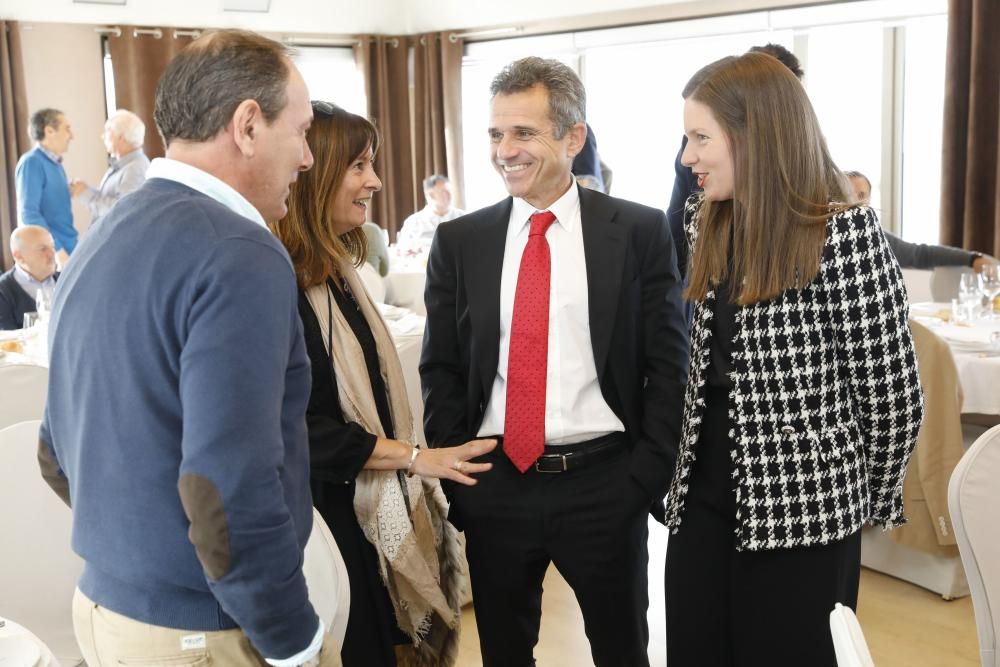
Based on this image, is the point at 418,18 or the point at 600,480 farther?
the point at 418,18

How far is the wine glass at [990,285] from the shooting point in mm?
4309

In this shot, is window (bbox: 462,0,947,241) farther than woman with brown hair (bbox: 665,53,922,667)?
Yes

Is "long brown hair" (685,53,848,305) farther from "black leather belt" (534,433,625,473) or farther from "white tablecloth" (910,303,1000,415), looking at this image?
"white tablecloth" (910,303,1000,415)

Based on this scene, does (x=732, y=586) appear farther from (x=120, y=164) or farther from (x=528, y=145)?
(x=120, y=164)

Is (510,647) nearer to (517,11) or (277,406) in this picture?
(277,406)

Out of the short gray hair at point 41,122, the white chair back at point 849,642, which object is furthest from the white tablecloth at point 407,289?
the white chair back at point 849,642

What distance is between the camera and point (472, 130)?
984cm

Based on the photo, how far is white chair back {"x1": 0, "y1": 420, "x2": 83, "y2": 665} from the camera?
218 cm

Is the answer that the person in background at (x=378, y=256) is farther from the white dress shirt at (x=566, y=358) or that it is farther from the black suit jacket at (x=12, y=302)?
the white dress shirt at (x=566, y=358)

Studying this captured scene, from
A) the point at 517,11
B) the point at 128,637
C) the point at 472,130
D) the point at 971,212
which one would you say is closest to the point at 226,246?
the point at 128,637

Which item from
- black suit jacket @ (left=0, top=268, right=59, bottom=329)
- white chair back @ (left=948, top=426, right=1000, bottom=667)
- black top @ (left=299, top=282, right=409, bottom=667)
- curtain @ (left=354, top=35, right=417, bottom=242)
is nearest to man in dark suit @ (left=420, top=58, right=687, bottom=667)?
black top @ (left=299, top=282, right=409, bottom=667)

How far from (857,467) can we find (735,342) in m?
0.33

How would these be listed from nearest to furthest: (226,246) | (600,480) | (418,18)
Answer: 1. (226,246)
2. (600,480)
3. (418,18)

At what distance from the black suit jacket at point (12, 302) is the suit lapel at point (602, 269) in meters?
3.86
